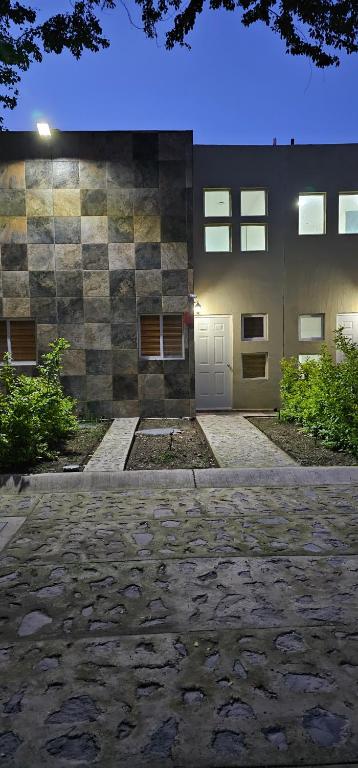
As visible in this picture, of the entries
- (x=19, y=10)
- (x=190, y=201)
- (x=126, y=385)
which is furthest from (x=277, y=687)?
(x=190, y=201)

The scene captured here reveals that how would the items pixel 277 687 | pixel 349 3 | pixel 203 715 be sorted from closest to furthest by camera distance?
1. pixel 203 715
2. pixel 277 687
3. pixel 349 3

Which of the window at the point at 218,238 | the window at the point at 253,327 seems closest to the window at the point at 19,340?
the window at the point at 218,238

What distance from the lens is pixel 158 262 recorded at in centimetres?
1200

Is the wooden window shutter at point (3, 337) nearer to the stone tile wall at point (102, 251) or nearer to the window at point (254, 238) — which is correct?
the stone tile wall at point (102, 251)

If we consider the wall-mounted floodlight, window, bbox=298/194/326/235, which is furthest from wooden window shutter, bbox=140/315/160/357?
window, bbox=298/194/326/235

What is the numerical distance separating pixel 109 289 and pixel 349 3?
781 cm

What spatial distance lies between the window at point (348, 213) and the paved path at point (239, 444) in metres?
6.43

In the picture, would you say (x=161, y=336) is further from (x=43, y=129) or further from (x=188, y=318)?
(x=43, y=129)

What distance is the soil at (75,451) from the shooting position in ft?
23.3

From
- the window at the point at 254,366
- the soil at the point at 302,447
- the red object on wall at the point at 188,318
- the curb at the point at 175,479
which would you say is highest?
the red object on wall at the point at 188,318

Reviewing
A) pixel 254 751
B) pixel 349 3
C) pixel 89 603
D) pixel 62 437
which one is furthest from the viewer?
pixel 62 437

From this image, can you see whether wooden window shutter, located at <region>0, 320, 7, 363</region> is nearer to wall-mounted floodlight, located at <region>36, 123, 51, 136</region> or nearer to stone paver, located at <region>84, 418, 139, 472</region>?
stone paver, located at <region>84, 418, 139, 472</region>

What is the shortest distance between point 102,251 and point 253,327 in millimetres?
4921

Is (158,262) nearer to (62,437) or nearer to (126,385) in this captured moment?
(126,385)
